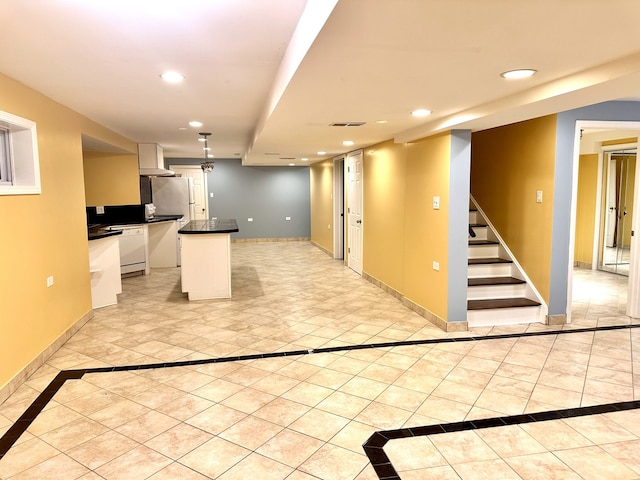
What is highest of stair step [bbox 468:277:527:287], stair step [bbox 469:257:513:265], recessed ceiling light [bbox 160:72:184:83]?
recessed ceiling light [bbox 160:72:184:83]

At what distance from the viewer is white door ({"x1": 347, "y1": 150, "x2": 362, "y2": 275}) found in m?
7.31

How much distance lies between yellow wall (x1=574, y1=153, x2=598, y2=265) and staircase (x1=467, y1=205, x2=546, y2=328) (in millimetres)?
3126

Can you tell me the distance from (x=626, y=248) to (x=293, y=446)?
8.07 m

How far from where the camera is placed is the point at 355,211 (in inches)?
299

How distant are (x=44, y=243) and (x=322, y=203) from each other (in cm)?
709

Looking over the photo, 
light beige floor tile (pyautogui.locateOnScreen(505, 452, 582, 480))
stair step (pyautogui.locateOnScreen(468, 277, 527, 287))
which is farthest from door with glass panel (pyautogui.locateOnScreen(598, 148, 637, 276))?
light beige floor tile (pyautogui.locateOnScreen(505, 452, 582, 480))

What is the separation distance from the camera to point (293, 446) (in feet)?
7.80

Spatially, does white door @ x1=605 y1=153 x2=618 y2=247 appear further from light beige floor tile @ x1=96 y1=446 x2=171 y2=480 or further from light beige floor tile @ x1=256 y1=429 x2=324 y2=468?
light beige floor tile @ x1=96 y1=446 x2=171 y2=480

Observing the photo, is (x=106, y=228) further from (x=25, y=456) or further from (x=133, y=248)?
(x=25, y=456)

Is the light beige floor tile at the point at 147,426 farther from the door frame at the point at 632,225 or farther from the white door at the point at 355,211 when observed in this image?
the white door at the point at 355,211

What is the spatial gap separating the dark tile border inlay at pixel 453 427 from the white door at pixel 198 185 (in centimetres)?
995

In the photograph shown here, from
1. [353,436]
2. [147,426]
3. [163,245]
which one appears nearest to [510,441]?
[353,436]

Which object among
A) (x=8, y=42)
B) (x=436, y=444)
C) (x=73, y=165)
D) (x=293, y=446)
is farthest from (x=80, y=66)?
(x=436, y=444)

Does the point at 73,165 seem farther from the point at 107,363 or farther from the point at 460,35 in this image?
the point at 460,35
